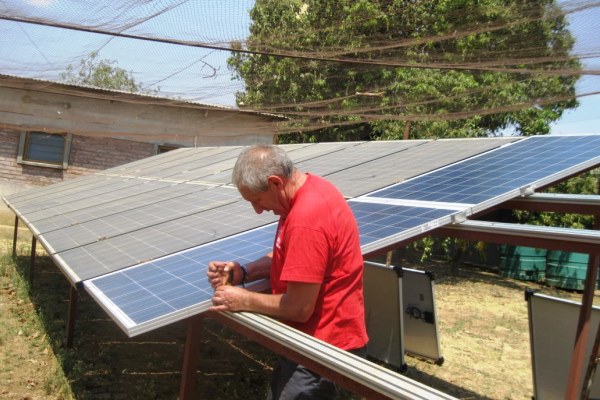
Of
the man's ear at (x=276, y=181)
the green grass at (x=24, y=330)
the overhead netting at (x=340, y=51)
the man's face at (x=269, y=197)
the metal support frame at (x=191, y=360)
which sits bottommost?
the green grass at (x=24, y=330)

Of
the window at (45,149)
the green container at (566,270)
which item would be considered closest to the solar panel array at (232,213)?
the green container at (566,270)

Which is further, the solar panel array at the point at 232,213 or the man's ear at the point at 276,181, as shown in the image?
the solar panel array at the point at 232,213

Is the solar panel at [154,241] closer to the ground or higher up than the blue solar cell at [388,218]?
closer to the ground

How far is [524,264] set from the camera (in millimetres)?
14836

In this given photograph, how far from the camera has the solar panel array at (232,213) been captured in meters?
3.39

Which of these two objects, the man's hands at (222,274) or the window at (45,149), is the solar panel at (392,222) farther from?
the window at (45,149)

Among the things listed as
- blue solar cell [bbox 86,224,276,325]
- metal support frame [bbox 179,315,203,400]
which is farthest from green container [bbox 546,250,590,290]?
metal support frame [bbox 179,315,203,400]

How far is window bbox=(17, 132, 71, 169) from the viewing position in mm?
16375

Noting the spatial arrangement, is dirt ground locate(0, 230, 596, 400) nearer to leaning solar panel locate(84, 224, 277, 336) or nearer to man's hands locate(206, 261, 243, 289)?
leaning solar panel locate(84, 224, 277, 336)

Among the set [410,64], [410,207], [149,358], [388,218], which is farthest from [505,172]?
[149,358]

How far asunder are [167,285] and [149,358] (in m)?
3.80

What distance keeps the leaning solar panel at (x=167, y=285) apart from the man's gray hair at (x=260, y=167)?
0.69 m

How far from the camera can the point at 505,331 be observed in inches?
366

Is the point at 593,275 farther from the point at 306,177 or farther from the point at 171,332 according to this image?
the point at 171,332
